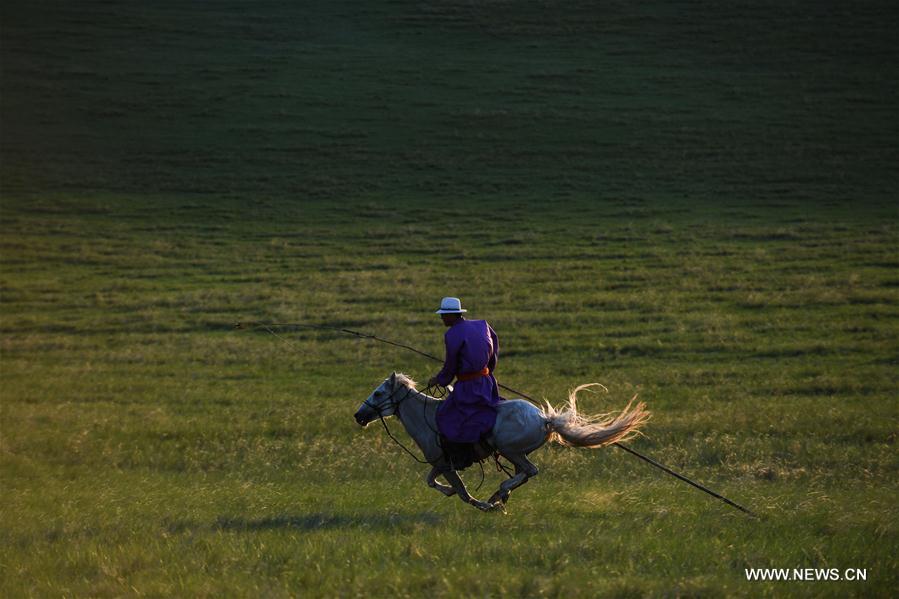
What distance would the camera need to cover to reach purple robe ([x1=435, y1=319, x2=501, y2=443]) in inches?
448

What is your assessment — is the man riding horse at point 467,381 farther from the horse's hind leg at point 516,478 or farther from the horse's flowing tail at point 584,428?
the horse's flowing tail at point 584,428

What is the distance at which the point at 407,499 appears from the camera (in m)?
12.8

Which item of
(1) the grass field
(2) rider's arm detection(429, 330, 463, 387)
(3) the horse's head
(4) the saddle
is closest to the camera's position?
(1) the grass field

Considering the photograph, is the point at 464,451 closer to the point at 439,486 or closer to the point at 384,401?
the point at 439,486

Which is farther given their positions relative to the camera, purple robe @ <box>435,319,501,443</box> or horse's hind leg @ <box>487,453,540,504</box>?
horse's hind leg @ <box>487,453,540,504</box>

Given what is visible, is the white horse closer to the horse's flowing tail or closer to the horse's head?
the horse's flowing tail

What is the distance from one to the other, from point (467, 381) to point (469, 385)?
0.19 ft

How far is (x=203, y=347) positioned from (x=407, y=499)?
49.2ft

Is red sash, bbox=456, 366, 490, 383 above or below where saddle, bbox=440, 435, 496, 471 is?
above

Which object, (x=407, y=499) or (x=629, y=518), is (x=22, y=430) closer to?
(x=407, y=499)

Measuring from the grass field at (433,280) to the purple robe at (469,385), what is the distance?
3.50ft

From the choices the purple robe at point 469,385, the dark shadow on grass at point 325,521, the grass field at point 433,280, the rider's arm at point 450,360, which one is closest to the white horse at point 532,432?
the purple robe at point 469,385

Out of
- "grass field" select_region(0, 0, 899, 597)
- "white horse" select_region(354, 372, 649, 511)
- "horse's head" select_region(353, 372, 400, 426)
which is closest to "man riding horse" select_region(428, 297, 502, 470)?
"white horse" select_region(354, 372, 649, 511)

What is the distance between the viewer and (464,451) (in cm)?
1177
